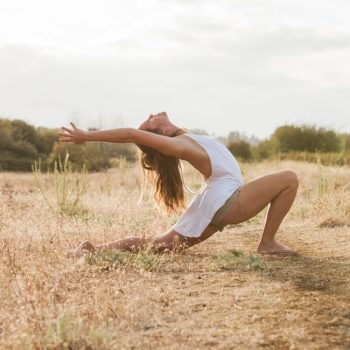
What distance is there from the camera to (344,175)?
1412 cm

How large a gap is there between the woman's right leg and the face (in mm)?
827

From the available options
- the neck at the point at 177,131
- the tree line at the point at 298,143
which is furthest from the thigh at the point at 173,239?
the tree line at the point at 298,143

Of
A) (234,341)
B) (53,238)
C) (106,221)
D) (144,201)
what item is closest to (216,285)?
(234,341)

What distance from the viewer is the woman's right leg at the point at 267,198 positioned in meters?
5.36

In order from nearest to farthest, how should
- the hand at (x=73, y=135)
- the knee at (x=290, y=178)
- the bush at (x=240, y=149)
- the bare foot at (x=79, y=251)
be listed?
1. the hand at (x=73, y=135)
2. the bare foot at (x=79, y=251)
3. the knee at (x=290, y=178)
4. the bush at (x=240, y=149)

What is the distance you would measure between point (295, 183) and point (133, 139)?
1522 millimetres

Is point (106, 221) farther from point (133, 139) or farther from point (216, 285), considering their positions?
point (216, 285)

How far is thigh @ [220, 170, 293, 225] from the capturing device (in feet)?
17.6

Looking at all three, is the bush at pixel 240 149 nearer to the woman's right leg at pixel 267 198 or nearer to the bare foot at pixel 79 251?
the woman's right leg at pixel 267 198

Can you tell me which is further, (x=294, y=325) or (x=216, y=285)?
(x=216, y=285)

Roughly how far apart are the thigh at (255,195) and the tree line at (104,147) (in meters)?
15.9

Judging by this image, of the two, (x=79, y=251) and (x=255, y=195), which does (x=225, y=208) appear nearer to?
(x=255, y=195)

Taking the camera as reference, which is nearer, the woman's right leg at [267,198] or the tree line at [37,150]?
the woman's right leg at [267,198]

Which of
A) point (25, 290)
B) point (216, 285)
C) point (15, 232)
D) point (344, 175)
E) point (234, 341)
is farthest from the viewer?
point (344, 175)
